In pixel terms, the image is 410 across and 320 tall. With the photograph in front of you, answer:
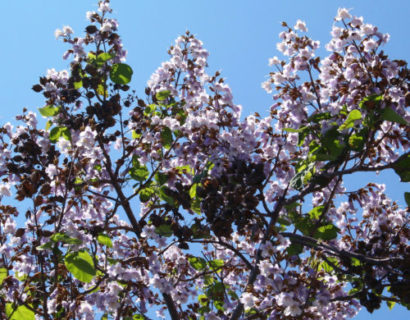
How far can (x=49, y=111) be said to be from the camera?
20.2 feet

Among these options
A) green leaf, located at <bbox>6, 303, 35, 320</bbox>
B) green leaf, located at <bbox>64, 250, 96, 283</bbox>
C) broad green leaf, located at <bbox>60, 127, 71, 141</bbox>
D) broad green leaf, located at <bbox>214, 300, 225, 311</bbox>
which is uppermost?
broad green leaf, located at <bbox>60, 127, 71, 141</bbox>

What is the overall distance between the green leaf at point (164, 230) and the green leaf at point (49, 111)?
2.02 m

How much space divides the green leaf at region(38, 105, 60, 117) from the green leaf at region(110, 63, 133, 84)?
32.3 inches

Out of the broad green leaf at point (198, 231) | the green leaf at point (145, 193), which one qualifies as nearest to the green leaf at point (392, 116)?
the broad green leaf at point (198, 231)

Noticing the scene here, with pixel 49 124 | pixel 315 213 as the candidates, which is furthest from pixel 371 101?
pixel 49 124

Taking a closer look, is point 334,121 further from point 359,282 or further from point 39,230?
point 39,230

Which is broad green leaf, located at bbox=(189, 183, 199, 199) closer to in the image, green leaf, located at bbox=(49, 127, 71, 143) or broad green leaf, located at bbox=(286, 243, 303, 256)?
broad green leaf, located at bbox=(286, 243, 303, 256)

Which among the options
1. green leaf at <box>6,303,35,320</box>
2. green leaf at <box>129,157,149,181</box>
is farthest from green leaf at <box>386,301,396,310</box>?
green leaf at <box>6,303,35,320</box>

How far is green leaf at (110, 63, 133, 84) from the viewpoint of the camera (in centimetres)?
631

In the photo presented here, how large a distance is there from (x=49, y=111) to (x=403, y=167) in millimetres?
4267

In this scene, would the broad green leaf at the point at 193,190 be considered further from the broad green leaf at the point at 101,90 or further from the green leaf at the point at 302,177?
the broad green leaf at the point at 101,90

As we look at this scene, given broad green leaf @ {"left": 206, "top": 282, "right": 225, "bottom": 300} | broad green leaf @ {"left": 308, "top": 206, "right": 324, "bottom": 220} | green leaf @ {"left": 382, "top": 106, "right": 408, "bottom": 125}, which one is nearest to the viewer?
green leaf @ {"left": 382, "top": 106, "right": 408, "bottom": 125}

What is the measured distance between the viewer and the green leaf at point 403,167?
509 cm

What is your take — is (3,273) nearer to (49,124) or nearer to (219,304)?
(49,124)
